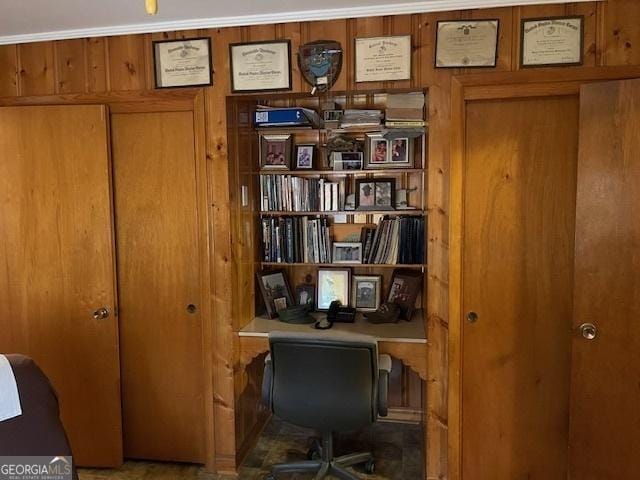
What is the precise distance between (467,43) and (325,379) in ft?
5.47

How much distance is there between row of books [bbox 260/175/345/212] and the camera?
117 inches

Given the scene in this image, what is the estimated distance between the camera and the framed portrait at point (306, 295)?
3.09 metres

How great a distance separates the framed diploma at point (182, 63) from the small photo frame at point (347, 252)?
1198 millimetres

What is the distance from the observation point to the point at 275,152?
2.96m

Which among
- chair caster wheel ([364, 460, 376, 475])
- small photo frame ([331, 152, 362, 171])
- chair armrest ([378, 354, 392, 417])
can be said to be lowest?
chair caster wheel ([364, 460, 376, 475])

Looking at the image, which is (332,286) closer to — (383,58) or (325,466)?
(325,466)

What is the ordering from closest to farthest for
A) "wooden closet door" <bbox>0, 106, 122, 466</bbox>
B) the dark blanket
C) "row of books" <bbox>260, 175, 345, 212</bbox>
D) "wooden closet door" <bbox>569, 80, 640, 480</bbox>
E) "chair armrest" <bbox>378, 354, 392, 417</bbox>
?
the dark blanket < "wooden closet door" <bbox>569, 80, 640, 480</bbox> < "chair armrest" <bbox>378, 354, 392, 417</bbox> < "wooden closet door" <bbox>0, 106, 122, 466</bbox> < "row of books" <bbox>260, 175, 345, 212</bbox>

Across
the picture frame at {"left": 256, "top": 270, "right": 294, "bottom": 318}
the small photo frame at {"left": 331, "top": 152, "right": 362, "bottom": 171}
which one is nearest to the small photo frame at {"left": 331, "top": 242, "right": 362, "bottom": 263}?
the picture frame at {"left": 256, "top": 270, "right": 294, "bottom": 318}

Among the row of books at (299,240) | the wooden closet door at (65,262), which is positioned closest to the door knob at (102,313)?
the wooden closet door at (65,262)

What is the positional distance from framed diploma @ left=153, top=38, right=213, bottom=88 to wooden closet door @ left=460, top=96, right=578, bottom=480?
1.31 m

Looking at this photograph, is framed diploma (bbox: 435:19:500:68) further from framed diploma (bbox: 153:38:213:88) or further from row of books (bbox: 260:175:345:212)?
framed diploma (bbox: 153:38:213:88)

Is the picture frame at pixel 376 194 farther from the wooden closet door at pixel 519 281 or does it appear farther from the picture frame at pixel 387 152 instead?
the wooden closet door at pixel 519 281

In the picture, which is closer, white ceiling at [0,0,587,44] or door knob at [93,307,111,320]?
white ceiling at [0,0,587,44]

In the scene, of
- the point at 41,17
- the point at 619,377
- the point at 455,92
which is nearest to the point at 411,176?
the point at 455,92
